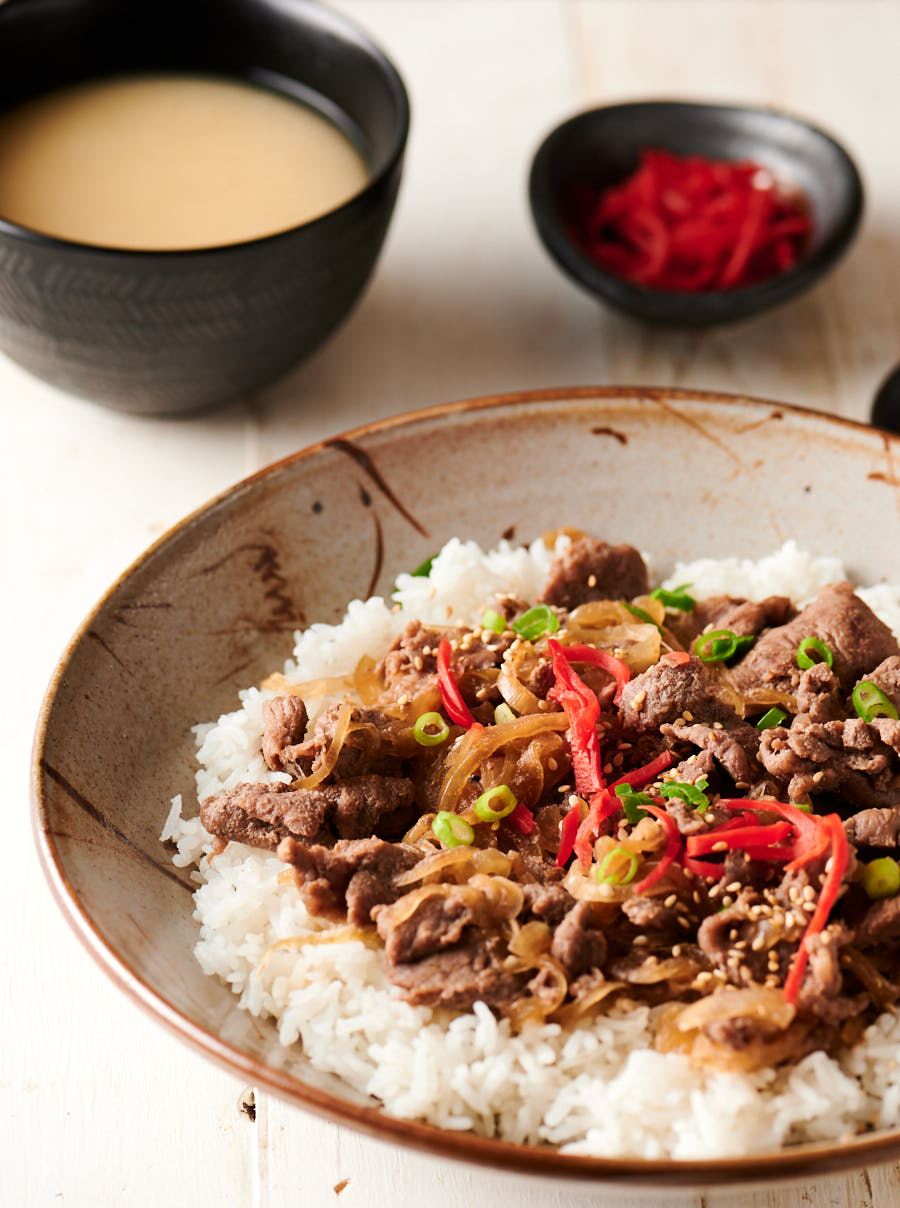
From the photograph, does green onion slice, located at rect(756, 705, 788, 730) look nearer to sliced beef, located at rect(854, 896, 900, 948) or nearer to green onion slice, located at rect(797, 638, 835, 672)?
green onion slice, located at rect(797, 638, 835, 672)

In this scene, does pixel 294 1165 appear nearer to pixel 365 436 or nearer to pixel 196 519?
pixel 196 519

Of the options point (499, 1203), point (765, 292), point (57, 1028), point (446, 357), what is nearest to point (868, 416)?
point (765, 292)

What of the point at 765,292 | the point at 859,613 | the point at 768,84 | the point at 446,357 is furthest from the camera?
the point at 768,84

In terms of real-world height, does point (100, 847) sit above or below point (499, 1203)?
above

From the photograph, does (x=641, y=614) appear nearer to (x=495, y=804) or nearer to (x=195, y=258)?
(x=495, y=804)

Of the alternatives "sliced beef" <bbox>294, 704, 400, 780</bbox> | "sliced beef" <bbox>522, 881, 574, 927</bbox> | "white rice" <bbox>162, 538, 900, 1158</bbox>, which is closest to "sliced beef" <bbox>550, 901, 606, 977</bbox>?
"sliced beef" <bbox>522, 881, 574, 927</bbox>

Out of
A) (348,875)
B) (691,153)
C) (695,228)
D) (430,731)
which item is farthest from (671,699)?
(691,153)
